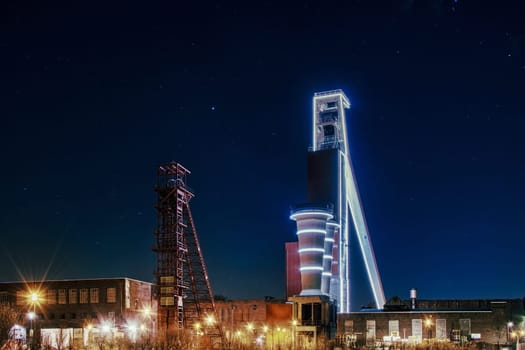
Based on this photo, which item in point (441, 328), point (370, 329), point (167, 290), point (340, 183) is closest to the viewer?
point (167, 290)

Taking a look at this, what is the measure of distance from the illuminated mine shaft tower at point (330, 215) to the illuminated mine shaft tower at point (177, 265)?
15054 mm

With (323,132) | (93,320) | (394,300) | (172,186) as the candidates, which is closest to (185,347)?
(93,320)

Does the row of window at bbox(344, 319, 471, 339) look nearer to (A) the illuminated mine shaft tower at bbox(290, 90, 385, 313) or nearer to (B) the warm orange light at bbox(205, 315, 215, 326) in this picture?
(A) the illuminated mine shaft tower at bbox(290, 90, 385, 313)

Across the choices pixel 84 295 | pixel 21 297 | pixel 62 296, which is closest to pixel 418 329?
pixel 84 295

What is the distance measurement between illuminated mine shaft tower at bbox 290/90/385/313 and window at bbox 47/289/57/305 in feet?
97.7

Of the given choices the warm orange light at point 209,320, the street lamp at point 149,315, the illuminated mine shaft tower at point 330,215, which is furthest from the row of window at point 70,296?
the illuminated mine shaft tower at point 330,215

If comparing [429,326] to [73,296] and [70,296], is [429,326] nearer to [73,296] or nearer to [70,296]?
[73,296]

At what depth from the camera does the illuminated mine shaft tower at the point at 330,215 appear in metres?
90.4

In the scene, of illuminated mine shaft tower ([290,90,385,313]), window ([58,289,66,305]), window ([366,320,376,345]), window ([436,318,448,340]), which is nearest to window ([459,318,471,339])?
window ([436,318,448,340])

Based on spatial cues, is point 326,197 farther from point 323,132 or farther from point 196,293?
point 196,293

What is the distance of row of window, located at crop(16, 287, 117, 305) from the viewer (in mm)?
74500

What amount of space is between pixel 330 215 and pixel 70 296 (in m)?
34.5

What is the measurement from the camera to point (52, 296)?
76688mm

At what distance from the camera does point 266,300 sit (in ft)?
317
